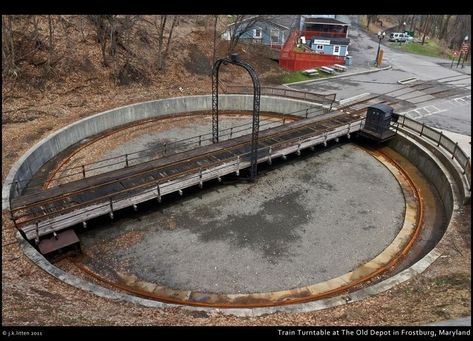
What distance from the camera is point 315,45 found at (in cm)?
5056

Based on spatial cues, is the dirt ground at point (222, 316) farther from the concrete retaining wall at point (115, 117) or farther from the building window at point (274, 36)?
the building window at point (274, 36)

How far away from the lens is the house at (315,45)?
41.9 meters

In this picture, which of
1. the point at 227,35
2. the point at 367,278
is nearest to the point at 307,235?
the point at 367,278

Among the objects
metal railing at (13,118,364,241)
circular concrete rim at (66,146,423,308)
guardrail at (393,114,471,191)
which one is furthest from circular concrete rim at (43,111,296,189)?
guardrail at (393,114,471,191)

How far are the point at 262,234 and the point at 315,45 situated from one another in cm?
4017

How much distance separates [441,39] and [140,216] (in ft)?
282

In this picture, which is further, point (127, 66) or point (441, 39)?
point (441, 39)

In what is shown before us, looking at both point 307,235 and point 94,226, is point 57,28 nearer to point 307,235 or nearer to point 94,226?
point 94,226

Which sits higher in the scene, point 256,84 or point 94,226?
point 256,84

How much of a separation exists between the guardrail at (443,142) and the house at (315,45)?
58.1 feet

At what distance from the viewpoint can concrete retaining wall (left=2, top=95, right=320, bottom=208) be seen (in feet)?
65.6

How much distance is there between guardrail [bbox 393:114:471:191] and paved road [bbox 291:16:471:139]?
165 cm

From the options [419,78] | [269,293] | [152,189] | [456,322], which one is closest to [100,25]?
[152,189]

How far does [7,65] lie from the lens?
2856 centimetres
